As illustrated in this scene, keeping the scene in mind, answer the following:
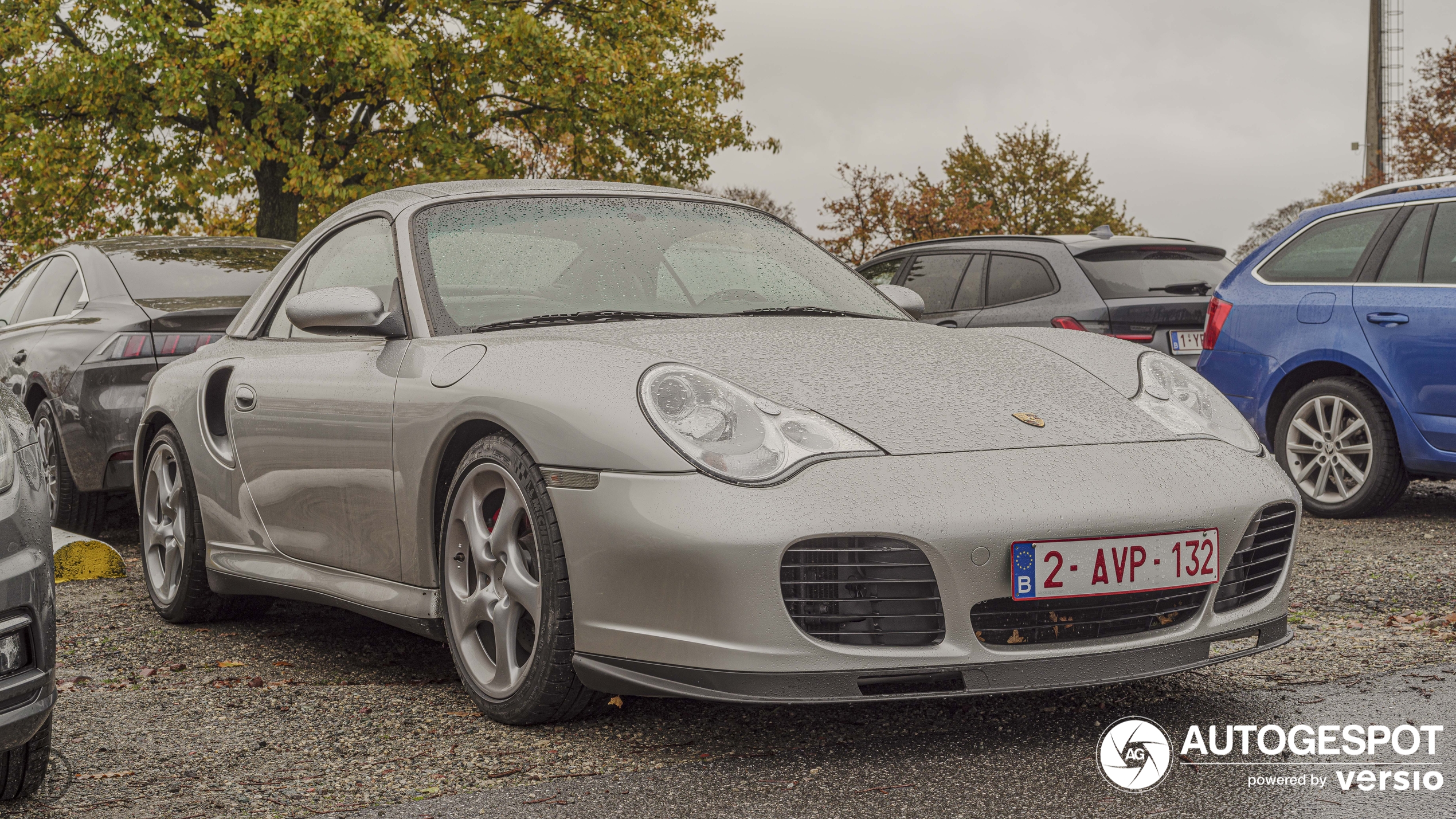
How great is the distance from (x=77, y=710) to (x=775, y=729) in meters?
1.92

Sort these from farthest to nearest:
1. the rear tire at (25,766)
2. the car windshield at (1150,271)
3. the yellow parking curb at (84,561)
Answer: the car windshield at (1150,271), the yellow parking curb at (84,561), the rear tire at (25,766)

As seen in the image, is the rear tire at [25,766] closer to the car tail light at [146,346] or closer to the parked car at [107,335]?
the parked car at [107,335]

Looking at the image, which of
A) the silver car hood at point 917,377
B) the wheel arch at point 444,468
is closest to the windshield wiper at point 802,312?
the silver car hood at point 917,377

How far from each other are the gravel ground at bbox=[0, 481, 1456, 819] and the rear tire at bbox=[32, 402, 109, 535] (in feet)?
7.96

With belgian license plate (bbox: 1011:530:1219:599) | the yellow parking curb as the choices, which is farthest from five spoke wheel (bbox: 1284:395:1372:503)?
the yellow parking curb

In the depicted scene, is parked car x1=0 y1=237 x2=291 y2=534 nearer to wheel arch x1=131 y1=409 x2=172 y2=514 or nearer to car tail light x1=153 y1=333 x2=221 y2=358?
car tail light x1=153 y1=333 x2=221 y2=358

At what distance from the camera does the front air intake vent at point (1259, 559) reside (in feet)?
10.9

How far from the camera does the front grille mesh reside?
3037mm

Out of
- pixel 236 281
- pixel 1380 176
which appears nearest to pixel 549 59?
pixel 236 281

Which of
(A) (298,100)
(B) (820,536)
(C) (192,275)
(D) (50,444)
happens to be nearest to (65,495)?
(D) (50,444)

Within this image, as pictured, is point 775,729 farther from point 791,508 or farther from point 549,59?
point 549,59

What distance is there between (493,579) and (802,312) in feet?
4.24

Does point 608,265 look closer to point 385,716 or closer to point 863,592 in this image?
point 385,716

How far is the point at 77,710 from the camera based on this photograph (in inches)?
151
